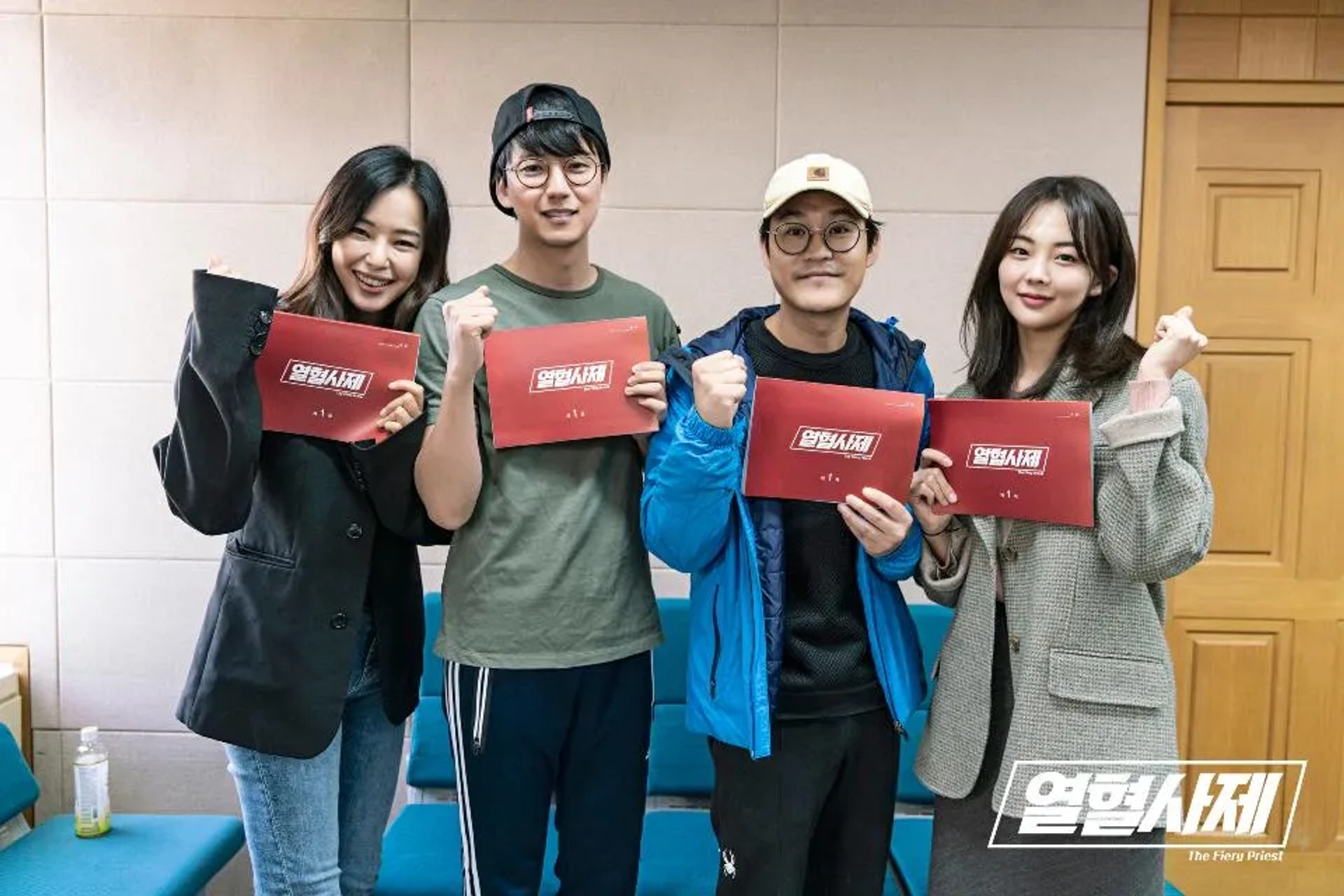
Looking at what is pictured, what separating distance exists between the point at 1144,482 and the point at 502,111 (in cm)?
129

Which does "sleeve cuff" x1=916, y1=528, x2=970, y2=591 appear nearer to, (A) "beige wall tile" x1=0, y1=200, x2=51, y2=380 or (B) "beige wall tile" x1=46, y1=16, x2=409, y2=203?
(B) "beige wall tile" x1=46, y1=16, x2=409, y2=203

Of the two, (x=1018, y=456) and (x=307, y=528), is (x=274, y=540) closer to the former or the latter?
(x=307, y=528)

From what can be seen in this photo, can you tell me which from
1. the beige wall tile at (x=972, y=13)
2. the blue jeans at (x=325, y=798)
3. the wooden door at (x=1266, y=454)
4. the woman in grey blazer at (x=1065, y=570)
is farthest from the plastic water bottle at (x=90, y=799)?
the wooden door at (x=1266, y=454)

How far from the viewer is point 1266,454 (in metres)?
2.86

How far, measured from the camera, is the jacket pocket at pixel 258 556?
1.59 m

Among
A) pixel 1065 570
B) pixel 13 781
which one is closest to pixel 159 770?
pixel 13 781

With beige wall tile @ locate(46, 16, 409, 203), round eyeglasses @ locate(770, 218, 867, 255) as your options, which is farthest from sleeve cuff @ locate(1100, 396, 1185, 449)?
beige wall tile @ locate(46, 16, 409, 203)

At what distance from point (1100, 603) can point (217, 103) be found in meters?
2.77

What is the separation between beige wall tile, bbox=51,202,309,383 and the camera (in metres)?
2.79

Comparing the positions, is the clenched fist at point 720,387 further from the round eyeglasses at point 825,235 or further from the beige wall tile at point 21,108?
the beige wall tile at point 21,108

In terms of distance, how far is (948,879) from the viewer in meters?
1.66

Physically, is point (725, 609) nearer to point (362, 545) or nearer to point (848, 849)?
point (848, 849)

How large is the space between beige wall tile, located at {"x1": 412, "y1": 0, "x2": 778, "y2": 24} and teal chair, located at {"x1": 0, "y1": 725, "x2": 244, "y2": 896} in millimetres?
2417

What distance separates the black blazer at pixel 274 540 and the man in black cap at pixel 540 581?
129 millimetres
